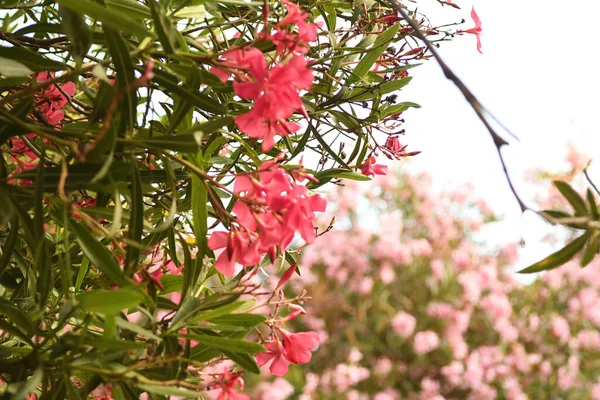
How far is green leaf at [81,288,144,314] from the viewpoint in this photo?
0.49m

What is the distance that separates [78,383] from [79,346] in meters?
0.47

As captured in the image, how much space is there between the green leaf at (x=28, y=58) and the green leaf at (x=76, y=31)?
2 cm

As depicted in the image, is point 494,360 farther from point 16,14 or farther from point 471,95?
point 471,95

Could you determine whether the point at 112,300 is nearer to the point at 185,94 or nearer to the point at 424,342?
the point at 185,94

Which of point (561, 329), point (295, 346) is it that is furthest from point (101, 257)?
point (561, 329)

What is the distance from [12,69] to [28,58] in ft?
0.17

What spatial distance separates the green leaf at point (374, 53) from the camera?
2.62 feet

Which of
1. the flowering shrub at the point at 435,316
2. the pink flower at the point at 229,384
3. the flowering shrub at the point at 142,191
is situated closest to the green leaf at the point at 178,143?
the flowering shrub at the point at 142,191

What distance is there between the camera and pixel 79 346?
0.54 m

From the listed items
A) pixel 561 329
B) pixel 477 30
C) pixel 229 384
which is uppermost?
pixel 561 329

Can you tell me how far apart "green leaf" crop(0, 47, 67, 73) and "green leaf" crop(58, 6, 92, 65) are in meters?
0.02

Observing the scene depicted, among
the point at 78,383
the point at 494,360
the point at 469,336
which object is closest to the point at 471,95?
the point at 78,383

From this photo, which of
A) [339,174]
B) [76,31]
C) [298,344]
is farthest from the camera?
[339,174]

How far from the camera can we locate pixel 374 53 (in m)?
0.82
